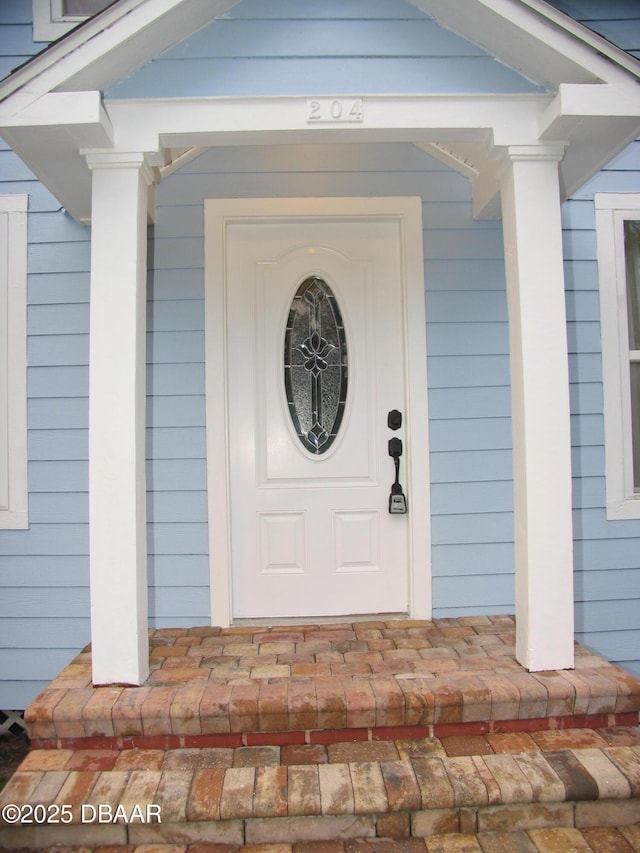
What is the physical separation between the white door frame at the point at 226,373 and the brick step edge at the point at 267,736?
2.80ft

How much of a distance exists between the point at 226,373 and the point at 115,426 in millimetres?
857

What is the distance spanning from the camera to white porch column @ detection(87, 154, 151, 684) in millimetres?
2211

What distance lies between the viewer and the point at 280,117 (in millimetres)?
2217

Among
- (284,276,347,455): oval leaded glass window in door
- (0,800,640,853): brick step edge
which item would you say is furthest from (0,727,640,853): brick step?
(284,276,347,455): oval leaded glass window in door

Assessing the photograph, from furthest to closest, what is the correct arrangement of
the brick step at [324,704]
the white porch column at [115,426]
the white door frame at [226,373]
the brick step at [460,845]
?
the white door frame at [226,373] < the white porch column at [115,426] < the brick step at [324,704] < the brick step at [460,845]

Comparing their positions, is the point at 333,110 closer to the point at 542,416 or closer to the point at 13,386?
the point at 542,416

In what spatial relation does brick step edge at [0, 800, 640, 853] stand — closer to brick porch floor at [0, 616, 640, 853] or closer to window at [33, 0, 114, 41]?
brick porch floor at [0, 616, 640, 853]

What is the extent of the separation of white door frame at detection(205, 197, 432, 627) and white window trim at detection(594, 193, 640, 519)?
90 centimetres

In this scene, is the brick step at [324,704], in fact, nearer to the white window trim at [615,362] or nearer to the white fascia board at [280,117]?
the white window trim at [615,362]

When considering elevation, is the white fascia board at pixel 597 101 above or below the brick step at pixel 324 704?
above

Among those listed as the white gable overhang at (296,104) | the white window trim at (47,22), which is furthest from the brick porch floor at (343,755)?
the white window trim at (47,22)

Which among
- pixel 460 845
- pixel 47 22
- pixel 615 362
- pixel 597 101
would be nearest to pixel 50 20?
pixel 47 22

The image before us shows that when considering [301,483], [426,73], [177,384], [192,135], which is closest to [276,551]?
[301,483]

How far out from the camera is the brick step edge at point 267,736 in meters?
2.08
